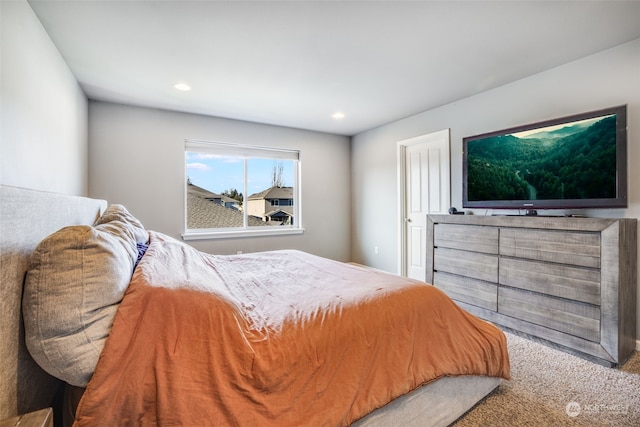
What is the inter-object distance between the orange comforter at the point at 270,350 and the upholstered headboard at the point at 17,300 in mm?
165

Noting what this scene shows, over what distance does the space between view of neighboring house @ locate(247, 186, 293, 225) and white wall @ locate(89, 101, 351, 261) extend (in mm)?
273

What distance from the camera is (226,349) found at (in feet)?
3.22

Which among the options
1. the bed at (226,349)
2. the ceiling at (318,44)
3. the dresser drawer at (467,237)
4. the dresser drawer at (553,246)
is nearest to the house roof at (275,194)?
the ceiling at (318,44)

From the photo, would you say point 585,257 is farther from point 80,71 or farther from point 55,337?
point 80,71

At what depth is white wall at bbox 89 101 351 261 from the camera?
136 inches

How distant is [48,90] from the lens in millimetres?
2156

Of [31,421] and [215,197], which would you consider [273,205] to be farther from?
[31,421]

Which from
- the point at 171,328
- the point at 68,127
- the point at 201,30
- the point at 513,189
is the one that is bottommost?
the point at 171,328

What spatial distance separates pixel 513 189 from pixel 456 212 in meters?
0.60

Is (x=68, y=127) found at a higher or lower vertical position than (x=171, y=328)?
higher

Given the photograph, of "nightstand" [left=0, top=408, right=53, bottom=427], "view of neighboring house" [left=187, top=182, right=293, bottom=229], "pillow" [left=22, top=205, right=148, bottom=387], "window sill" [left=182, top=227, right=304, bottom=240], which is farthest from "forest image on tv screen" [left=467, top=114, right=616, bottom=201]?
"nightstand" [left=0, top=408, right=53, bottom=427]

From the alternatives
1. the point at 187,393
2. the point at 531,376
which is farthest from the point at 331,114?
the point at 187,393

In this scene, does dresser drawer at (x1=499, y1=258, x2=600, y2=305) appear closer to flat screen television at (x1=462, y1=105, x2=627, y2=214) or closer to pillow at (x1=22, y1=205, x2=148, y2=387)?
flat screen television at (x1=462, y1=105, x2=627, y2=214)

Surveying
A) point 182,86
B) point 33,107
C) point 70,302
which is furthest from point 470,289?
point 33,107
